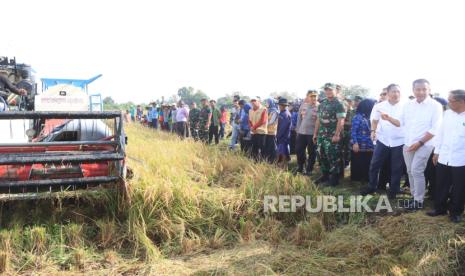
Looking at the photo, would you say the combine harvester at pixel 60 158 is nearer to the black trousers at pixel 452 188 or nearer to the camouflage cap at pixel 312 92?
the black trousers at pixel 452 188

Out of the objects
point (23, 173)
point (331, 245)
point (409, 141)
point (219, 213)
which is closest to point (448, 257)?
point (331, 245)

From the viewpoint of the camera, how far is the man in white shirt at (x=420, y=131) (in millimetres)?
4262

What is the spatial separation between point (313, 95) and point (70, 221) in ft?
14.2

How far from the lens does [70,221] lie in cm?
379

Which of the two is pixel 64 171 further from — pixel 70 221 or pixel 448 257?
pixel 448 257

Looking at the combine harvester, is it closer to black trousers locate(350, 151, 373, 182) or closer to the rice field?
the rice field

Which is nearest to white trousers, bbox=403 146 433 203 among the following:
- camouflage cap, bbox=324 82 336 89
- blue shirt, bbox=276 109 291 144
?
camouflage cap, bbox=324 82 336 89

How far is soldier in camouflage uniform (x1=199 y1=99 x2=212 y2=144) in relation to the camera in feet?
37.1

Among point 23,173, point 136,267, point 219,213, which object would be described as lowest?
point 136,267

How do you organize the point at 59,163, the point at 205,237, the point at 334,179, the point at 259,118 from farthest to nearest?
the point at 259,118 < the point at 334,179 < the point at 205,237 < the point at 59,163

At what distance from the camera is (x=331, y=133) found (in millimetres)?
5598

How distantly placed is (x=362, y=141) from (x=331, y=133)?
726 mm

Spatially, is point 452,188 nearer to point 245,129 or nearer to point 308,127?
point 308,127

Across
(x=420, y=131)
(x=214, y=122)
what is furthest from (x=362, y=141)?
(x=214, y=122)
